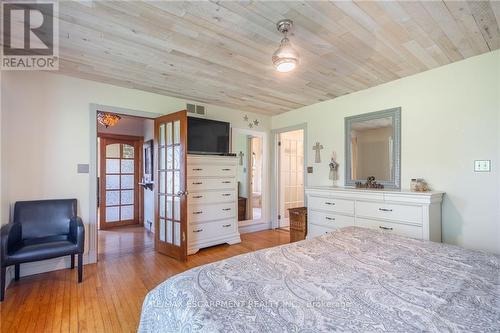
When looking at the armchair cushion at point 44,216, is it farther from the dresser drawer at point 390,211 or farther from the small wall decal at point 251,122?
the dresser drawer at point 390,211

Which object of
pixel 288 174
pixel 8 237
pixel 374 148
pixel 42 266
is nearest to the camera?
pixel 8 237

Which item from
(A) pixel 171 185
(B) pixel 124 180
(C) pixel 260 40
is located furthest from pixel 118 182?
(C) pixel 260 40

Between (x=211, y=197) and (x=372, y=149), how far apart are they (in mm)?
2462

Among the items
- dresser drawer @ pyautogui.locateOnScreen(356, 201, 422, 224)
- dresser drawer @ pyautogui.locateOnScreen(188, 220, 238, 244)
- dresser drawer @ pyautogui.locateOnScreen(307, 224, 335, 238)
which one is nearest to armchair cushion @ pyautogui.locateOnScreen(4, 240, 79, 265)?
dresser drawer @ pyautogui.locateOnScreen(188, 220, 238, 244)

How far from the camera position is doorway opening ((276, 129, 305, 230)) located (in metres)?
5.04

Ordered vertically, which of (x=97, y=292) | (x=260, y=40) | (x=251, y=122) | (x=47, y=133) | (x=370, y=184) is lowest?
(x=97, y=292)

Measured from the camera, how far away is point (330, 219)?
11.0 feet

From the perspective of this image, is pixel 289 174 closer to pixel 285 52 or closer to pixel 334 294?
pixel 285 52

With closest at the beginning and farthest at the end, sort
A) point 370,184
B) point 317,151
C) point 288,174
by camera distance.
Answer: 1. point 370,184
2. point 317,151
3. point 288,174

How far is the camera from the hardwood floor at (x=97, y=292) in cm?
190

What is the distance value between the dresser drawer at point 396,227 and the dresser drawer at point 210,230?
6.40 feet

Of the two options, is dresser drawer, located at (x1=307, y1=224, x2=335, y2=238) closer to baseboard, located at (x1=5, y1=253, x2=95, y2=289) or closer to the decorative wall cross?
the decorative wall cross

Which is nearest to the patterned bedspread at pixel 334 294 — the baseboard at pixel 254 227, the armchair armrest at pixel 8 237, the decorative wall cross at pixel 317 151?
the armchair armrest at pixel 8 237

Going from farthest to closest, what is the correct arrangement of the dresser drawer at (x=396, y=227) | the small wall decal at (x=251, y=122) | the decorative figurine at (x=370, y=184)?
the small wall decal at (x=251, y=122)
the decorative figurine at (x=370, y=184)
the dresser drawer at (x=396, y=227)
